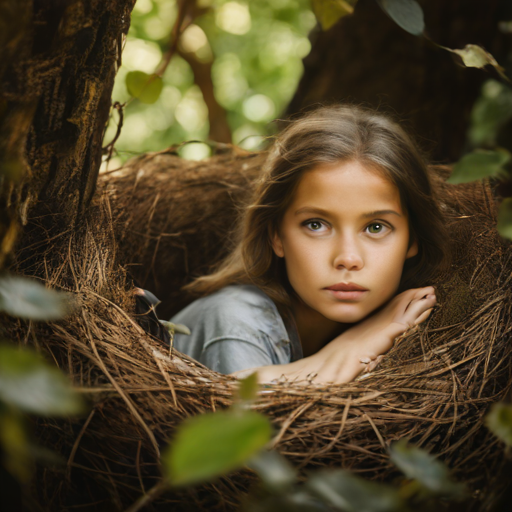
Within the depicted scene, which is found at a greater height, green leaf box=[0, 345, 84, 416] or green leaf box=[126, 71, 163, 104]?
green leaf box=[126, 71, 163, 104]

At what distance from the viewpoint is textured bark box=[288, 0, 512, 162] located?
2.12 m

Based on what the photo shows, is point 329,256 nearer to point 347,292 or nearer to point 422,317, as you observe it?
point 347,292

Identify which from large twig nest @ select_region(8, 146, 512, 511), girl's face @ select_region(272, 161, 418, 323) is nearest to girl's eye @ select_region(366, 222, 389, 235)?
girl's face @ select_region(272, 161, 418, 323)

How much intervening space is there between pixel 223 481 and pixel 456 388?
515 millimetres

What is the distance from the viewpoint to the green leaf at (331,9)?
4.36 ft

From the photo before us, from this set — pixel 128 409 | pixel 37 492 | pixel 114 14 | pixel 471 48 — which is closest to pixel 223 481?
pixel 128 409

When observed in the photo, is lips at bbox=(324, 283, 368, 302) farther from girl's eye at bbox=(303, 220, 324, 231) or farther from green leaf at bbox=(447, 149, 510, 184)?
green leaf at bbox=(447, 149, 510, 184)

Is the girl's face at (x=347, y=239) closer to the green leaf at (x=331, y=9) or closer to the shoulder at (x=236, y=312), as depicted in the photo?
the shoulder at (x=236, y=312)

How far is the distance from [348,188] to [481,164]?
28.0 inches

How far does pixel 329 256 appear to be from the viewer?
137 cm

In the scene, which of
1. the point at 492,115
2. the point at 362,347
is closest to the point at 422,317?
the point at 362,347

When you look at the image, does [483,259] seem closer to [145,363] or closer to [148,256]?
[145,363]

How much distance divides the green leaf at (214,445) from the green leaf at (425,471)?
0.24m

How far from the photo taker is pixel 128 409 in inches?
34.3
